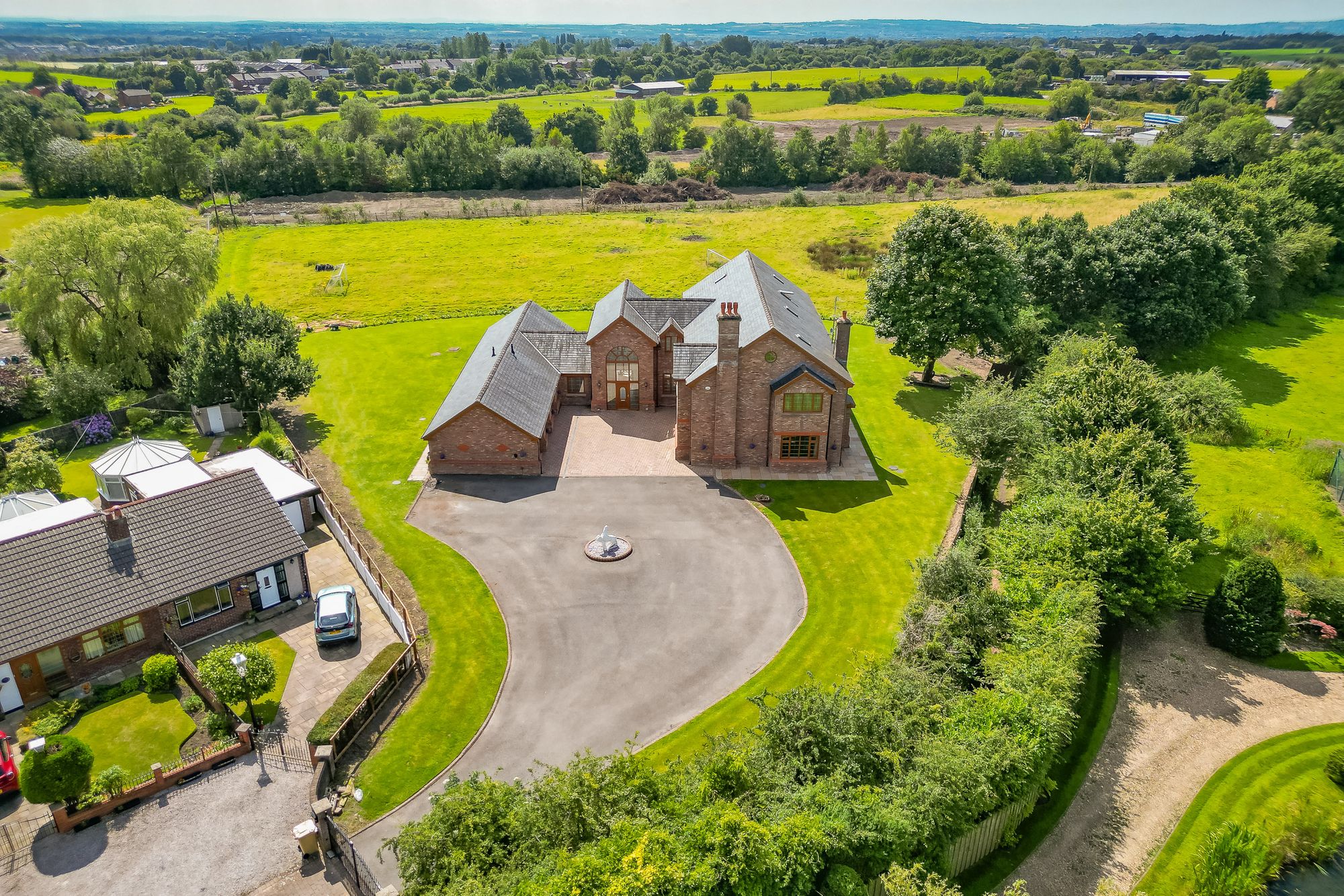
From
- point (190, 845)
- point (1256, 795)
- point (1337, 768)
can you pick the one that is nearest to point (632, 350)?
point (190, 845)

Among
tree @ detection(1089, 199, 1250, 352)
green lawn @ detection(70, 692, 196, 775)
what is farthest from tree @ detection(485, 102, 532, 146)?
green lawn @ detection(70, 692, 196, 775)

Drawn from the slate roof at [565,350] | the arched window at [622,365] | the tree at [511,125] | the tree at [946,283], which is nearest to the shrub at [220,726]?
the slate roof at [565,350]

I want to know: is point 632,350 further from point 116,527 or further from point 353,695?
point 116,527

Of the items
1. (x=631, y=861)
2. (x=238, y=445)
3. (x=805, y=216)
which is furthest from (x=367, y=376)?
(x=805, y=216)

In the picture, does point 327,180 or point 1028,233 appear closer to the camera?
point 1028,233

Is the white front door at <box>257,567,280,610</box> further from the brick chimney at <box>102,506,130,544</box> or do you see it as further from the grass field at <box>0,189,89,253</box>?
the grass field at <box>0,189,89,253</box>

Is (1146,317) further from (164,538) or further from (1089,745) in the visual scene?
(164,538)

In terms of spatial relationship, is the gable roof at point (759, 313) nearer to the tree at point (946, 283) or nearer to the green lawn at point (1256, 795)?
the tree at point (946, 283)
